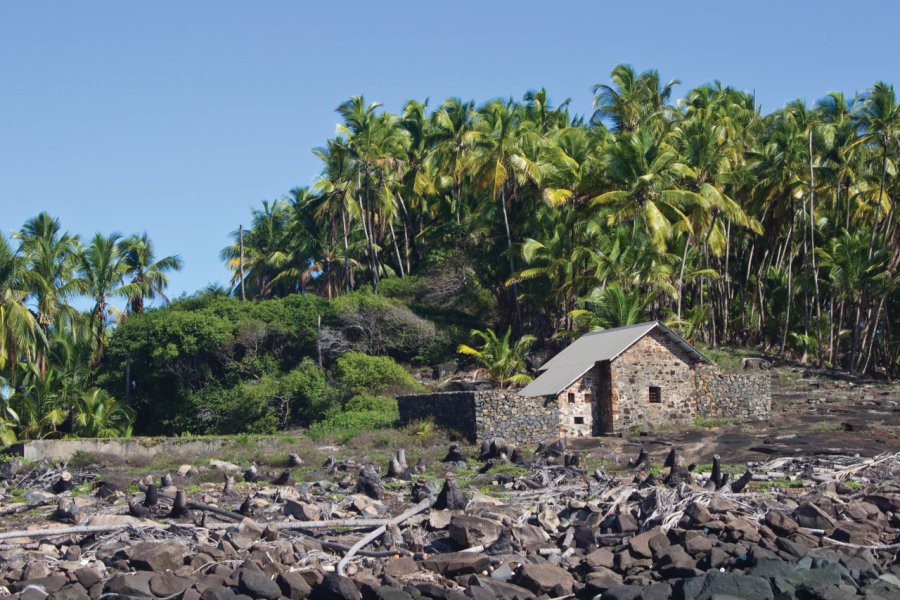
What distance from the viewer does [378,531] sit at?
49.1ft

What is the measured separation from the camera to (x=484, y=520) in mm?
14781

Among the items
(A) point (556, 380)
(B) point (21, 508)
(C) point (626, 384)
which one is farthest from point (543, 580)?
(C) point (626, 384)

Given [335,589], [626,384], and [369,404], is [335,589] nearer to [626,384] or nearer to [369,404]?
[626,384]

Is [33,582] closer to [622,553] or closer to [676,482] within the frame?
[622,553]

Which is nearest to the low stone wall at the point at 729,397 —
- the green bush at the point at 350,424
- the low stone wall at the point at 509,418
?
the low stone wall at the point at 509,418

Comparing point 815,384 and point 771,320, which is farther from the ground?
point 771,320

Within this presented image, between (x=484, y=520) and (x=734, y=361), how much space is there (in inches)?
991

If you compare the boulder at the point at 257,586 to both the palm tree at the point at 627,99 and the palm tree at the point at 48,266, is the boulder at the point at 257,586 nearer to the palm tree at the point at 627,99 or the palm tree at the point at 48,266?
the palm tree at the point at 48,266

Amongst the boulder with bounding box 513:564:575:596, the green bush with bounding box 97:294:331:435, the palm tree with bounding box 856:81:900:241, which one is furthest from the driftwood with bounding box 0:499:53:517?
the palm tree with bounding box 856:81:900:241

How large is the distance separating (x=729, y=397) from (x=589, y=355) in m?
4.22

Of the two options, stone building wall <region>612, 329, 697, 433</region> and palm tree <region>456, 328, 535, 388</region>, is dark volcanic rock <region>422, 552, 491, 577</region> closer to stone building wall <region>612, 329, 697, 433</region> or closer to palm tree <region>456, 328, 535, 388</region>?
stone building wall <region>612, 329, 697, 433</region>

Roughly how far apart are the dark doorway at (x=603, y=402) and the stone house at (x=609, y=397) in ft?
0.09

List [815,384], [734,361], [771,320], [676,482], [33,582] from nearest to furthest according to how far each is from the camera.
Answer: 1. [33,582]
2. [676,482]
3. [815,384]
4. [734,361]
5. [771,320]

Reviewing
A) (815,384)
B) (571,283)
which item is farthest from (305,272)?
(815,384)
